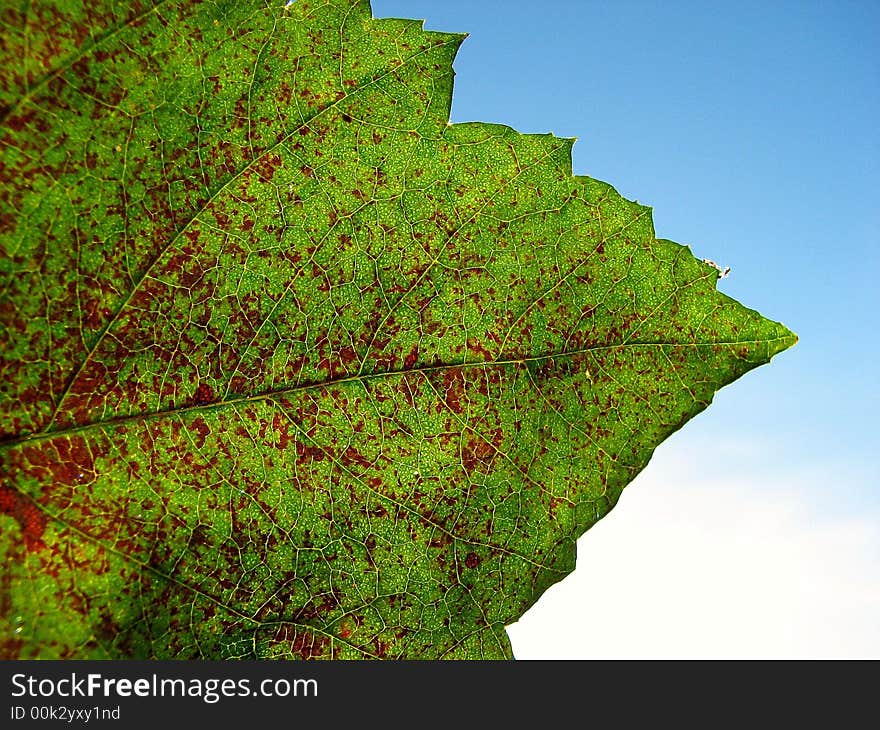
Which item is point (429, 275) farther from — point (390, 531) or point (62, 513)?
point (62, 513)

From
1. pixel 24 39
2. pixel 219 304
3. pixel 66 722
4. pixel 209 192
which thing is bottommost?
pixel 66 722

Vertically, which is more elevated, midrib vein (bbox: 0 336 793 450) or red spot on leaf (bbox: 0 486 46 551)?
midrib vein (bbox: 0 336 793 450)

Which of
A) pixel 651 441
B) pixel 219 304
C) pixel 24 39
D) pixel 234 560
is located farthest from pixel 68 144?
pixel 651 441

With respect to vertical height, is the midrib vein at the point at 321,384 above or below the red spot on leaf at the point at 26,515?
above

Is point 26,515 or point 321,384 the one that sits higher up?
point 321,384

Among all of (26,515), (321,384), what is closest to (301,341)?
(321,384)

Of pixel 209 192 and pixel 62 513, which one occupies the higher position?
pixel 209 192

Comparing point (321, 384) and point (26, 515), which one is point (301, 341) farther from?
point (26, 515)

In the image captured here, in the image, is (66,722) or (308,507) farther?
(308,507)
